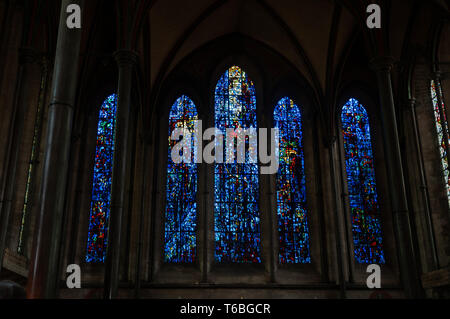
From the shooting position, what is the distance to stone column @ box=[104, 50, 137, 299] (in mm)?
10188

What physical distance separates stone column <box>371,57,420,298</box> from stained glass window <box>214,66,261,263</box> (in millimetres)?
6492

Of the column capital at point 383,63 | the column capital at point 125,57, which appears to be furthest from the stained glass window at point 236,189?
the column capital at point 383,63

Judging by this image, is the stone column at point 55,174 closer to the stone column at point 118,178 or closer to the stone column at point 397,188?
the stone column at point 118,178

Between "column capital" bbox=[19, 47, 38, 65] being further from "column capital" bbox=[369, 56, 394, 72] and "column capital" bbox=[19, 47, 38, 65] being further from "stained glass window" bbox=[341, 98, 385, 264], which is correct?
"stained glass window" bbox=[341, 98, 385, 264]

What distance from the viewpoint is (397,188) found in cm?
1094

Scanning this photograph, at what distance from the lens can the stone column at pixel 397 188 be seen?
33.3 ft

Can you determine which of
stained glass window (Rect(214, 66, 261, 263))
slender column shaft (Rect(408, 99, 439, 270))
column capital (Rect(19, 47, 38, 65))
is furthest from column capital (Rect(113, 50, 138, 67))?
slender column shaft (Rect(408, 99, 439, 270))

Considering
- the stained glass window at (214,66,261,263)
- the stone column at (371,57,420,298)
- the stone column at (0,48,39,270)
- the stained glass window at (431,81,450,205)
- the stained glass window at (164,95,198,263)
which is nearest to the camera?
the stone column at (371,57,420,298)

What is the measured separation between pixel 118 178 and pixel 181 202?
21.4ft

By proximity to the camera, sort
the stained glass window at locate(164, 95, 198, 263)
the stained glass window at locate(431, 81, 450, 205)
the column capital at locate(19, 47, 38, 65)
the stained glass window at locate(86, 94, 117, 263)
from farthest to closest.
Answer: the stained glass window at locate(164, 95, 198, 263)
the stained glass window at locate(86, 94, 117, 263)
the stained glass window at locate(431, 81, 450, 205)
the column capital at locate(19, 47, 38, 65)

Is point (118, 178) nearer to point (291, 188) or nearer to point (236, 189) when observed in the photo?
point (236, 189)

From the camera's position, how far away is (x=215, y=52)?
18.9 metres

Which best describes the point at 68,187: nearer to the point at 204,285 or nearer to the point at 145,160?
the point at 145,160

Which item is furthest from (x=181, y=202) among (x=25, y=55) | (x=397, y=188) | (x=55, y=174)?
(x=55, y=174)
